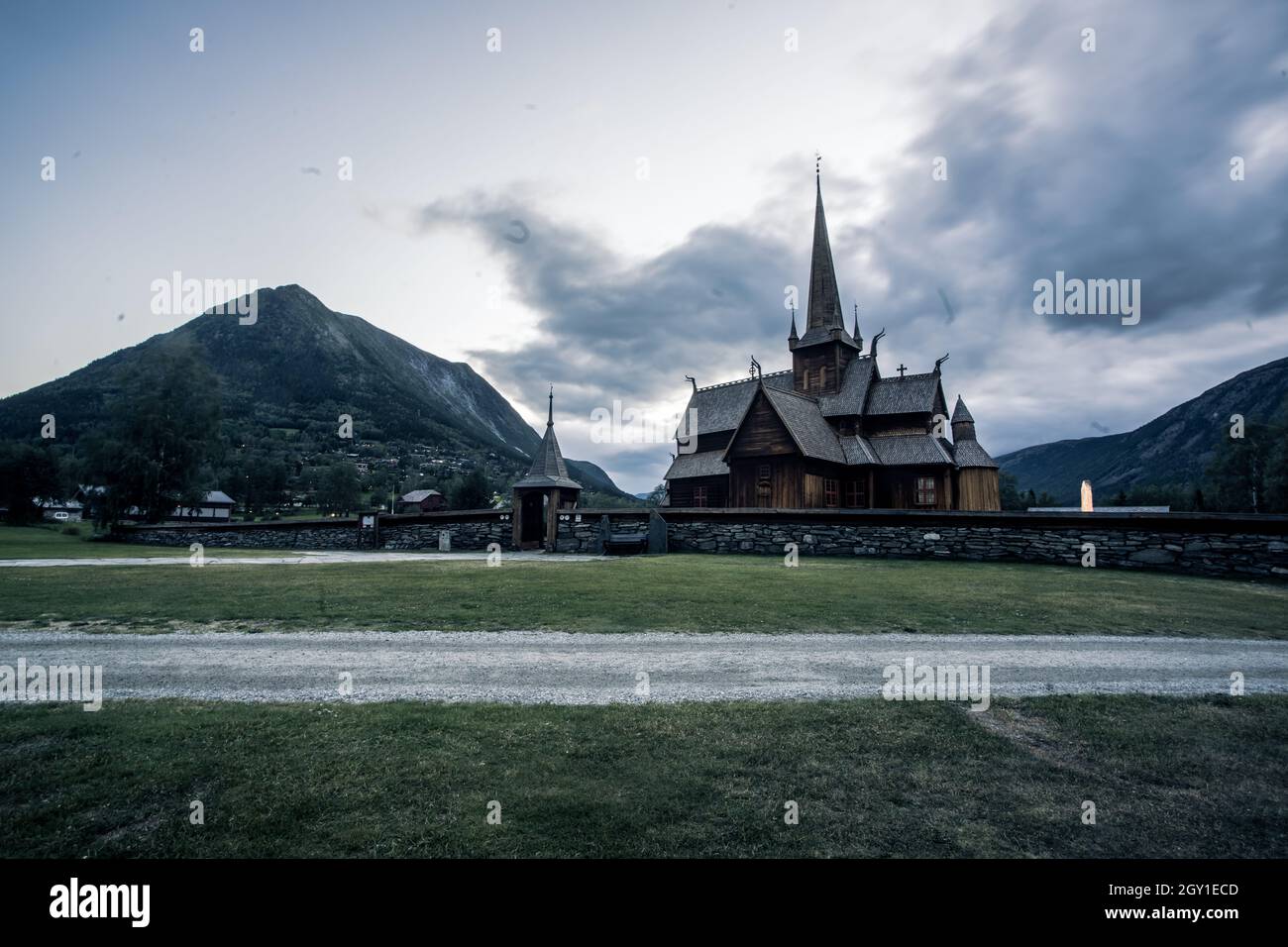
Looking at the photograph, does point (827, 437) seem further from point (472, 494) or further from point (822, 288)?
point (472, 494)

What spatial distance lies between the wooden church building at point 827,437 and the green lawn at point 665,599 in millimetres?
17996

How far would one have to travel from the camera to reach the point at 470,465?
18025 cm

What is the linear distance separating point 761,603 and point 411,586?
1034cm

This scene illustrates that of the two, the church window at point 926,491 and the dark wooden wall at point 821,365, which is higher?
the dark wooden wall at point 821,365

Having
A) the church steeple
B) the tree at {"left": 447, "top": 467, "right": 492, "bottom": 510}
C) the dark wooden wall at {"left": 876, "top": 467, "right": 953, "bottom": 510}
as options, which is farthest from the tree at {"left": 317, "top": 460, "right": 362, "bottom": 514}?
the dark wooden wall at {"left": 876, "top": 467, "right": 953, "bottom": 510}

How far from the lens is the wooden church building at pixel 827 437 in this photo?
3988cm

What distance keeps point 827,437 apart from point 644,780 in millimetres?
41167

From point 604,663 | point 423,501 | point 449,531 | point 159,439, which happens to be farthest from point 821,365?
point 423,501

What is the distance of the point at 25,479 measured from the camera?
70250 millimetres

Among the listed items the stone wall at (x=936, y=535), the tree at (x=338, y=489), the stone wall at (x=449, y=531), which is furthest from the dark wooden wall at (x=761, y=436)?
the tree at (x=338, y=489)

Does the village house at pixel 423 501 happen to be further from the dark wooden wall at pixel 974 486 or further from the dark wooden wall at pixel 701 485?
the dark wooden wall at pixel 974 486

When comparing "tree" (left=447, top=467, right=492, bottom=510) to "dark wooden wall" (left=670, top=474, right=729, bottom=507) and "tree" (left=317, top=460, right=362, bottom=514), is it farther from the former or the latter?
"dark wooden wall" (left=670, top=474, right=729, bottom=507)
